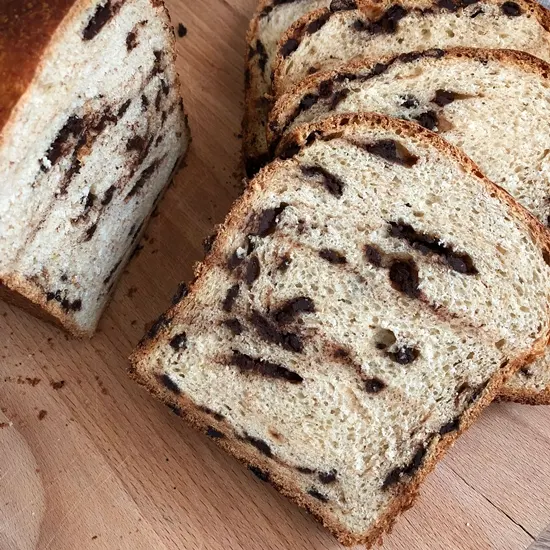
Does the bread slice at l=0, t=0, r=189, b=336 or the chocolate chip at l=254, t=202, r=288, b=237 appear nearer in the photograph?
the bread slice at l=0, t=0, r=189, b=336

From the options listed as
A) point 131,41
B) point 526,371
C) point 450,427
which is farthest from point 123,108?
point 526,371

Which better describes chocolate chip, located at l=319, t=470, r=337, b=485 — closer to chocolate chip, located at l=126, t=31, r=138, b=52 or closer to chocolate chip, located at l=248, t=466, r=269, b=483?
chocolate chip, located at l=248, t=466, r=269, b=483

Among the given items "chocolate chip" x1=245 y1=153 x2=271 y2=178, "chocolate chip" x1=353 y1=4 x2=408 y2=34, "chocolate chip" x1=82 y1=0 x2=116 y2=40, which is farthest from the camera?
"chocolate chip" x1=245 y1=153 x2=271 y2=178

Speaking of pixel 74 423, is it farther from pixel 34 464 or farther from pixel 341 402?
pixel 341 402

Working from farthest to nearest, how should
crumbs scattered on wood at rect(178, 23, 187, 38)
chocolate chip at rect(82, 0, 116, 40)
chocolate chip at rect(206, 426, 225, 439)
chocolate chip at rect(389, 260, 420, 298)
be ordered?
crumbs scattered on wood at rect(178, 23, 187, 38), chocolate chip at rect(206, 426, 225, 439), chocolate chip at rect(389, 260, 420, 298), chocolate chip at rect(82, 0, 116, 40)

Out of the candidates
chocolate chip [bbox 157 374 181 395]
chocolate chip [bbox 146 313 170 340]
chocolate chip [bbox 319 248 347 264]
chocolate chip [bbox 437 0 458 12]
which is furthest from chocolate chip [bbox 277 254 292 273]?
chocolate chip [bbox 437 0 458 12]

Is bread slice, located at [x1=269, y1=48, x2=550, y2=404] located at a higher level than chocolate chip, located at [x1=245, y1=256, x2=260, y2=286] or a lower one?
higher

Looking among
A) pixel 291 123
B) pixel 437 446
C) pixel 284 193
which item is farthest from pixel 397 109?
pixel 437 446

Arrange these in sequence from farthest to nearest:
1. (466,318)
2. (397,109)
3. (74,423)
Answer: (74,423) → (397,109) → (466,318)

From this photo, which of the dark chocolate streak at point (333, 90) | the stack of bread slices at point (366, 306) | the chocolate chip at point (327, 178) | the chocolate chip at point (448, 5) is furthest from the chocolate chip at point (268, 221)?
the chocolate chip at point (448, 5)
